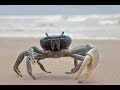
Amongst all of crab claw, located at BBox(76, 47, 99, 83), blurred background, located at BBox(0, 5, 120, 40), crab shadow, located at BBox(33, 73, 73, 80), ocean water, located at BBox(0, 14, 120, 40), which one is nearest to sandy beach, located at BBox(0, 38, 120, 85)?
crab shadow, located at BBox(33, 73, 73, 80)

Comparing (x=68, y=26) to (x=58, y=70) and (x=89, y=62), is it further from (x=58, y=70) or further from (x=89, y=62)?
(x=89, y=62)

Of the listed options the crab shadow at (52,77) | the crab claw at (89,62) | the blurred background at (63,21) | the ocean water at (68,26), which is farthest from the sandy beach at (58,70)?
the blurred background at (63,21)

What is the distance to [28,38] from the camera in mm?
15938

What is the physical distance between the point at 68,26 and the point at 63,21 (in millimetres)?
1900

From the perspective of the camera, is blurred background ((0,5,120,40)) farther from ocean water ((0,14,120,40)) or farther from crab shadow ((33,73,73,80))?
crab shadow ((33,73,73,80))

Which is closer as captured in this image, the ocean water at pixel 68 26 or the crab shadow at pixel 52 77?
the crab shadow at pixel 52 77

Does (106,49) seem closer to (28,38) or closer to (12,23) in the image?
(28,38)

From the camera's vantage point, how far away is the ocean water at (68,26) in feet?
54.9

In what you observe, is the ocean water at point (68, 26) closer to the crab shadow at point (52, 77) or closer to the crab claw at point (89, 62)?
the crab shadow at point (52, 77)

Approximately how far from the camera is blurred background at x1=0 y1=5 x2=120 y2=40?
1706 cm

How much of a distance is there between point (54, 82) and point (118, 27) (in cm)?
1005

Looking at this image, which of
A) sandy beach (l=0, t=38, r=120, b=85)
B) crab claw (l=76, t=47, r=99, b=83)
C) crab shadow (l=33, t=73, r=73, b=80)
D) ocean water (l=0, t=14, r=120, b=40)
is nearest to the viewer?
crab claw (l=76, t=47, r=99, b=83)

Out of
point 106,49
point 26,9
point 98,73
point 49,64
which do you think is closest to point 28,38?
point 106,49

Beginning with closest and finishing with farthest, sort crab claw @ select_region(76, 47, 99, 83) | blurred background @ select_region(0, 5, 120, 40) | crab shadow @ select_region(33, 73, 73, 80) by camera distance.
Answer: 1. crab claw @ select_region(76, 47, 99, 83)
2. crab shadow @ select_region(33, 73, 73, 80)
3. blurred background @ select_region(0, 5, 120, 40)
